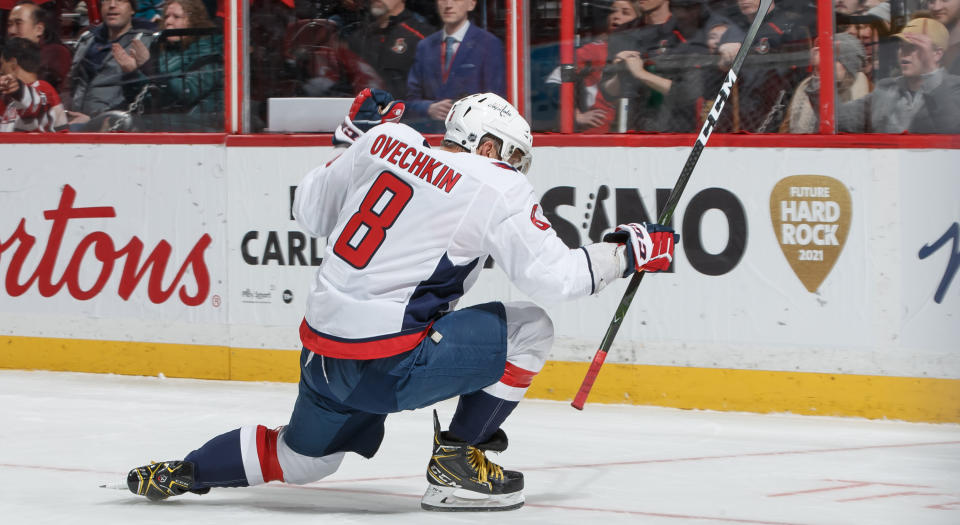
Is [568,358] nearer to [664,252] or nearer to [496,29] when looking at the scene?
[496,29]

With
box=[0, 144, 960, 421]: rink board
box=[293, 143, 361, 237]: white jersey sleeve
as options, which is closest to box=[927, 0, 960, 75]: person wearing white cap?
box=[0, 144, 960, 421]: rink board

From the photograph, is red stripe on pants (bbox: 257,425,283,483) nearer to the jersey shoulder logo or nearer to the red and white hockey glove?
the jersey shoulder logo

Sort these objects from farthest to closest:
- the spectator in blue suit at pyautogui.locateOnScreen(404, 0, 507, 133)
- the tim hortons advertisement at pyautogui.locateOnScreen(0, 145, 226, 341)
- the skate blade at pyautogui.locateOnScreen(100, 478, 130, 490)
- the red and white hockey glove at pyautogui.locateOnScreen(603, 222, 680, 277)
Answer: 1. the tim hortons advertisement at pyautogui.locateOnScreen(0, 145, 226, 341)
2. the spectator in blue suit at pyautogui.locateOnScreen(404, 0, 507, 133)
3. the skate blade at pyautogui.locateOnScreen(100, 478, 130, 490)
4. the red and white hockey glove at pyautogui.locateOnScreen(603, 222, 680, 277)

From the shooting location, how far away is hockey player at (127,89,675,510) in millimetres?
3000

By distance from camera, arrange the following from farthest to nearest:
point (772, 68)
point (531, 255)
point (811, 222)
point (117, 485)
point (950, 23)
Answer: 1. point (772, 68)
2. point (811, 222)
3. point (950, 23)
4. point (117, 485)
5. point (531, 255)

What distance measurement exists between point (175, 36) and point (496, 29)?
4.93 feet

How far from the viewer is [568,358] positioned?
16.8 ft

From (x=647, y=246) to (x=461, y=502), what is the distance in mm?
788

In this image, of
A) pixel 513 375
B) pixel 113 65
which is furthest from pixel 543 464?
pixel 113 65

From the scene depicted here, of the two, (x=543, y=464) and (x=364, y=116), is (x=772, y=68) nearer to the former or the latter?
(x=543, y=464)

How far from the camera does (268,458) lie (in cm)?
325

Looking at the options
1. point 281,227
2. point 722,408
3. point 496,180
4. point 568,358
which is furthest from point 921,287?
point 281,227

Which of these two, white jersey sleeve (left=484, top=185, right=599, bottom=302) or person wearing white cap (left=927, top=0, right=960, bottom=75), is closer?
white jersey sleeve (left=484, top=185, right=599, bottom=302)

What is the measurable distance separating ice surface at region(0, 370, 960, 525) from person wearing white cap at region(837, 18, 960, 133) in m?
1.07
